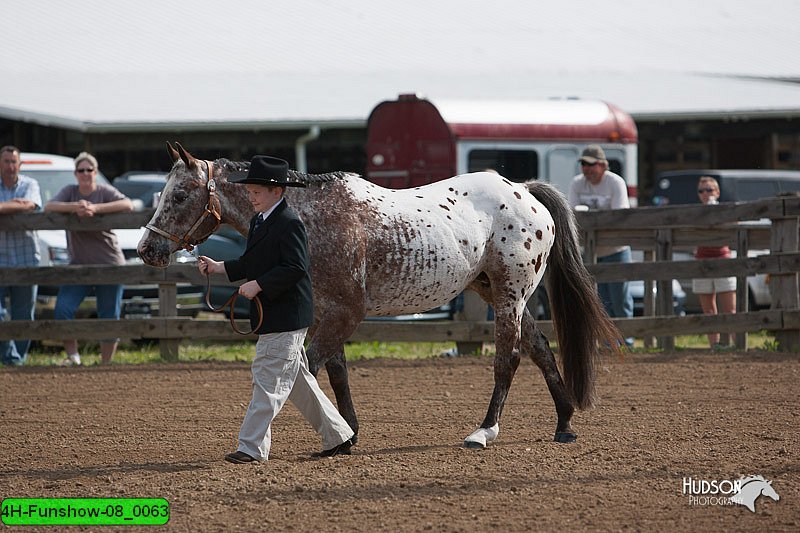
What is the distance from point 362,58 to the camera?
2430 cm

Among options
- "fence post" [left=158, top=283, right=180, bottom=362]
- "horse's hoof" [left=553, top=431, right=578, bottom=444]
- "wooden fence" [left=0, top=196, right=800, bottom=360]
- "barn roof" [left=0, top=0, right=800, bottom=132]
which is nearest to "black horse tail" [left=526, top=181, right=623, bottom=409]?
"horse's hoof" [left=553, top=431, right=578, bottom=444]

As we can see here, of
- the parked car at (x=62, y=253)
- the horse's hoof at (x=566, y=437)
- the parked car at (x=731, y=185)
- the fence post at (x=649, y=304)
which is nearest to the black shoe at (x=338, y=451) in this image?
the horse's hoof at (x=566, y=437)

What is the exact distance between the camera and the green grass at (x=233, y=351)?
11.0 metres

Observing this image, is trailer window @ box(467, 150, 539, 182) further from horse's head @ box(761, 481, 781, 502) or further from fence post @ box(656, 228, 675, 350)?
horse's head @ box(761, 481, 781, 502)

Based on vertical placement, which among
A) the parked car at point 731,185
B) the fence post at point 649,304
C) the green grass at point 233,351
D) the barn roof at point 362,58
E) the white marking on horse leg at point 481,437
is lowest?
the green grass at point 233,351

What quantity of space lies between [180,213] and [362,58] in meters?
18.6

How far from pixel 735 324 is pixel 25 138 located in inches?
594

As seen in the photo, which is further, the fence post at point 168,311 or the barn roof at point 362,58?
the barn roof at point 362,58

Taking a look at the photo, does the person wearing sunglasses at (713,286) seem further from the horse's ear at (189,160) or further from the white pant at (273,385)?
the horse's ear at (189,160)

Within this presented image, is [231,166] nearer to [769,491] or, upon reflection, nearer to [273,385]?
[273,385]

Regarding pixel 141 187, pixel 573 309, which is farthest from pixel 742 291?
pixel 141 187

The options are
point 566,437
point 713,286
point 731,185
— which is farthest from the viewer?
point 731,185

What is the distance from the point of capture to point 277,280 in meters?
5.60

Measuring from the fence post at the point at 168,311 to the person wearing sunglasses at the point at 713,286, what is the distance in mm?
5315
